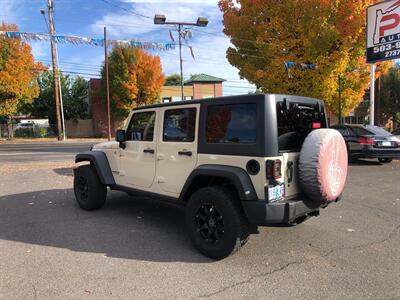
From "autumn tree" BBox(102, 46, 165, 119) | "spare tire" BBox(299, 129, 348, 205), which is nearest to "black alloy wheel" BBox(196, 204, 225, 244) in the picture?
"spare tire" BBox(299, 129, 348, 205)

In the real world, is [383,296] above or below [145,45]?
below

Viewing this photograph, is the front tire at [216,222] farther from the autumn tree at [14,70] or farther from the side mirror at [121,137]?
the autumn tree at [14,70]

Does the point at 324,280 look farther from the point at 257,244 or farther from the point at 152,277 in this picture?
the point at 152,277

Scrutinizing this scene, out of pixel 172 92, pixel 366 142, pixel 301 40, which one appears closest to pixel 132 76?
pixel 172 92

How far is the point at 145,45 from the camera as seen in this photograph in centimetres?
1883

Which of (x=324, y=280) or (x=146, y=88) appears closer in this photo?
(x=324, y=280)

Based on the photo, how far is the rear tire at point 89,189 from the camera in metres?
6.58

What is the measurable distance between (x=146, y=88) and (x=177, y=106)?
3445cm

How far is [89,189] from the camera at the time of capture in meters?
6.65

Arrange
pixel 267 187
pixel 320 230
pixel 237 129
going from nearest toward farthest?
1. pixel 267 187
2. pixel 237 129
3. pixel 320 230

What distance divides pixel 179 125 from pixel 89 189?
2.43 m

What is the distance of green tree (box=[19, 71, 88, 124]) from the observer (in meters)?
46.1

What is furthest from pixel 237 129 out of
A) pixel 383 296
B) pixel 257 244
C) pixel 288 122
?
pixel 383 296

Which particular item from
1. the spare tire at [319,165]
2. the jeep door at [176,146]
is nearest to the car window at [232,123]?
the jeep door at [176,146]
